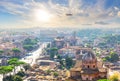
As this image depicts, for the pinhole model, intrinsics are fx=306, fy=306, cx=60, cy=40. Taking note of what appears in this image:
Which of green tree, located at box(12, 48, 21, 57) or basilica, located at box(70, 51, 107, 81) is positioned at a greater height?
green tree, located at box(12, 48, 21, 57)

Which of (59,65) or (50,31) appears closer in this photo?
(59,65)

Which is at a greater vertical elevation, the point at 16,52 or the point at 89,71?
the point at 16,52

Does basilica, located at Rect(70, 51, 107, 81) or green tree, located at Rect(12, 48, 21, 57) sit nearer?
basilica, located at Rect(70, 51, 107, 81)

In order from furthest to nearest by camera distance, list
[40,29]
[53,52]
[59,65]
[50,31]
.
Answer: [40,29]
[50,31]
[53,52]
[59,65]

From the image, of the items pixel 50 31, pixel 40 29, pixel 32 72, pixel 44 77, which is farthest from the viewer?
pixel 40 29

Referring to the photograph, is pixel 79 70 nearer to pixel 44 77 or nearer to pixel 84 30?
pixel 44 77

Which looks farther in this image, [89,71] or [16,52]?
[16,52]

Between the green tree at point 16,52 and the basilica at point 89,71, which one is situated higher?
the green tree at point 16,52

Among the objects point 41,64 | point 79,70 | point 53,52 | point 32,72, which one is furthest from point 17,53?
point 79,70

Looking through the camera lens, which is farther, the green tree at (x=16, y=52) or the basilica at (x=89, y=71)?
the green tree at (x=16, y=52)

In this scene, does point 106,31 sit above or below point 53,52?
above
